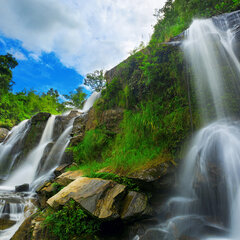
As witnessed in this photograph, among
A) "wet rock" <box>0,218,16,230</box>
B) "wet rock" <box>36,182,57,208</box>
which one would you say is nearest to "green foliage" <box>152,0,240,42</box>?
"wet rock" <box>36,182,57,208</box>

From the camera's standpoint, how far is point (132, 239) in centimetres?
238

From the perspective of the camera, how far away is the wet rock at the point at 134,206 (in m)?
2.51

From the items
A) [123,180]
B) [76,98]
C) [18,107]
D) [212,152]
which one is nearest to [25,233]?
[123,180]

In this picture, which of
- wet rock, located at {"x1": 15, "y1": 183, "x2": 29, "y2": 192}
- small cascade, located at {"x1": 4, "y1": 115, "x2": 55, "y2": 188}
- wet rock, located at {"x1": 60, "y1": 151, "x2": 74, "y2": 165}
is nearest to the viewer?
wet rock, located at {"x1": 15, "y1": 183, "x2": 29, "y2": 192}

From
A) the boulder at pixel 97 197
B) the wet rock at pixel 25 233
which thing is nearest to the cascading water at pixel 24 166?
the wet rock at pixel 25 233

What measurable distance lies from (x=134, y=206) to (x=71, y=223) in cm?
117

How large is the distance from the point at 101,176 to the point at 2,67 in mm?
20635

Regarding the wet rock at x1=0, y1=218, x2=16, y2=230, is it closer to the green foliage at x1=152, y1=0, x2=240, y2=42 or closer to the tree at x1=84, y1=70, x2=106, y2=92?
the green foliage at x1=152, y1=0, x2=240, y2=42

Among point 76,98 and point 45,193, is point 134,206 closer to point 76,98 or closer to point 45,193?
point 45,193

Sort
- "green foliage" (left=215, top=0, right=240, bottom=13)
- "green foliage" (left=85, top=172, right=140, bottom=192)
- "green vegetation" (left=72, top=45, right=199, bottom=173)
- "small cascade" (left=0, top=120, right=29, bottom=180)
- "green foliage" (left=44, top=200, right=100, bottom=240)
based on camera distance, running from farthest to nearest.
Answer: "small cascade" (left=0, top=120, right=29, bottom=180), "green foliage" (left=215, top=0, right=240, bottom=13), "green vegetation" (left=72, top=45, right=199, bottom=173), "green foliage" (left=85, top=172, right=140, bottom=192), "green foliage" (left=44, top=200, right=100, bottom=240)

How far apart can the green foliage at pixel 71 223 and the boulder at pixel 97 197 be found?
0.48 ft

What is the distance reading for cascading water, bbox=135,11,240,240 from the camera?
97.8 inches

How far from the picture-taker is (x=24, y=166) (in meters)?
8.68

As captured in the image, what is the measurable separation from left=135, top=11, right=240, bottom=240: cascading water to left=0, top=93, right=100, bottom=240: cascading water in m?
4.22
